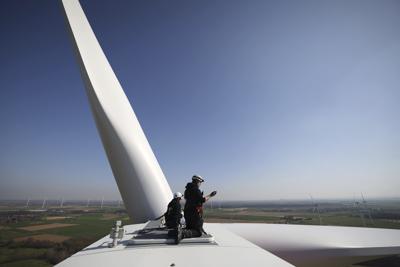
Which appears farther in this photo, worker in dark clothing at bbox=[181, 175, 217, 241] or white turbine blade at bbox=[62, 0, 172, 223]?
white turbine blade at bbox=[62, 0, 172, 223]

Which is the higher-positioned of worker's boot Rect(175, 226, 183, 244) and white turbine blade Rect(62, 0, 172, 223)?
white turbine blade Rect(62, 0, 172, 223)

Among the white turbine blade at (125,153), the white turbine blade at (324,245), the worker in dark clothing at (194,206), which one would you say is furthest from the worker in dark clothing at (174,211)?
the white turbine blade at (324,245)

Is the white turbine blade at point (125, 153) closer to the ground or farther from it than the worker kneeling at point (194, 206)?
farther from it

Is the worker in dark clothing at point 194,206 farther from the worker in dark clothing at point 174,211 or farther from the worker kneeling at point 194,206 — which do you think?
the worker in dark clothing at point 174,211

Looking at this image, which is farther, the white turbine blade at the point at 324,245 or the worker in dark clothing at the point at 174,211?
the white turbine blade at the point at 324,245

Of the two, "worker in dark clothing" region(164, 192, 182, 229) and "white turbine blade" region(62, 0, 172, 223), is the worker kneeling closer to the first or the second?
"worker in dark clothing" region(164, 192, 182, 229)

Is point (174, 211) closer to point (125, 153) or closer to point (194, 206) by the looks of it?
point (194, 206)

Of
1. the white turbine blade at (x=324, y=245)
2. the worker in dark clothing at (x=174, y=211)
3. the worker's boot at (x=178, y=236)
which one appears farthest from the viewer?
the white turbine blade at (x=324, y=245)

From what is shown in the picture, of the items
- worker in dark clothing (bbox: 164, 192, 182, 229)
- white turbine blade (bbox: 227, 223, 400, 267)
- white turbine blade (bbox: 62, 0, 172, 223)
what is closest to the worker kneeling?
worker in dark clothing (bbox: 164, 192, 182, 229)

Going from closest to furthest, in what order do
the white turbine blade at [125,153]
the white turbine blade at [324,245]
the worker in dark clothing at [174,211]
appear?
1. the worker in dark clothing at [174,211]
2. the white turbine blade at [324,245]
3. the white turbine blade at [125,153]

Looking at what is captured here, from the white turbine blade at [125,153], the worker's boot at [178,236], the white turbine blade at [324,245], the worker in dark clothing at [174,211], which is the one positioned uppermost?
the white turbine blade at [125,153]

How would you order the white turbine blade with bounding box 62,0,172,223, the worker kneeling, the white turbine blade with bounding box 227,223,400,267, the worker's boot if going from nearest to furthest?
the worker's boot < the worker kneeling < the white turbine blade with bounding box 227,223,400,267 < the white turbine blade with bounding box 62,0,172,223
